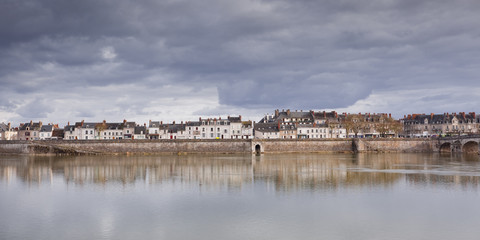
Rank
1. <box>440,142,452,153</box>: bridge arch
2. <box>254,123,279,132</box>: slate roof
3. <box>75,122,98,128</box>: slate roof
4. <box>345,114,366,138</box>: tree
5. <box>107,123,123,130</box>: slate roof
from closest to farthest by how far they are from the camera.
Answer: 1. <box>440,142,452,153</box>: bridge arch
2. <box>254,123,279,132</box>: slate roof
3. <box>345,114,366,138</box>: tree
4. <box>75,122,98,128</box>: slate roof
5. <box>107,123,123,130</box>: slate roof

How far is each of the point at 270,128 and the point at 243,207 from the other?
59.4 m

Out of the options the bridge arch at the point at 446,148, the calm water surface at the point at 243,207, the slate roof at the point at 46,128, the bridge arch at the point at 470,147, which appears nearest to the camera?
the calm water surface at the point at 243,207

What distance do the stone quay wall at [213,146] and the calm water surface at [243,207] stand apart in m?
32.7

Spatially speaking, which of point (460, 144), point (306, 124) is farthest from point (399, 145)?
point (306, 124)

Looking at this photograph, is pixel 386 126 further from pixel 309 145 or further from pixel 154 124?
pixel 154 124

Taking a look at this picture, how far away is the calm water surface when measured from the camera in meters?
14.2

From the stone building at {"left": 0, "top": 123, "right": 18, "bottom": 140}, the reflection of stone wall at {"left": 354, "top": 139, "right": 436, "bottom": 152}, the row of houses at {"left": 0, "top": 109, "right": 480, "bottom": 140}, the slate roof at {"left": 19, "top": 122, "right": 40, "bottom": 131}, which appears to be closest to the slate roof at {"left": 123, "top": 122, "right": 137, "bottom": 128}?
the row of houses at {"left": 0, "top": 109, "right": 480, "bottom": 140}

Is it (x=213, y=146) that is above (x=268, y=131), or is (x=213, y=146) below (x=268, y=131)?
below

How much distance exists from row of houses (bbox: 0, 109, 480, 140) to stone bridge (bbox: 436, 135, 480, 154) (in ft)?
45.3

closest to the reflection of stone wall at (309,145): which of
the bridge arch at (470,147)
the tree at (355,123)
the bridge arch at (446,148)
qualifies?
the tree at (355,123)

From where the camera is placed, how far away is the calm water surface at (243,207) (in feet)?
46.7

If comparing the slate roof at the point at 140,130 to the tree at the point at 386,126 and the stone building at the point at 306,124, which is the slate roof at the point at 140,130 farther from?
Answer: the tree at the point at 386,126

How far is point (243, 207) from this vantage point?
18125mm

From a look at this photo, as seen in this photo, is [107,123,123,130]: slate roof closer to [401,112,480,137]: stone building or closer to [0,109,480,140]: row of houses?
[0,109,480,140]: row of houses
